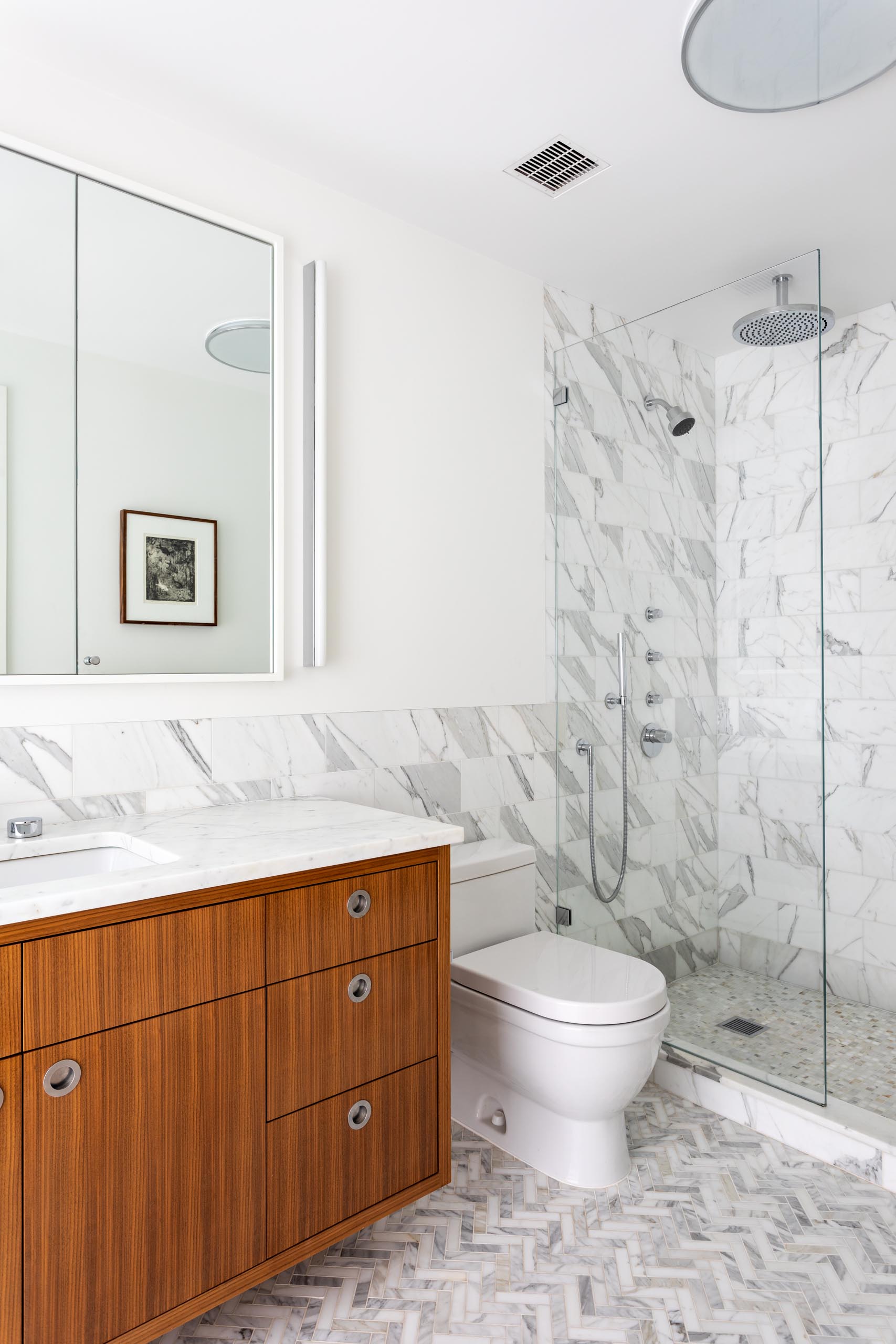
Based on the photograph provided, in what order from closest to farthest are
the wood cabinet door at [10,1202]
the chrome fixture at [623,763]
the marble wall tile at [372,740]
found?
the wood cabinet door at [10,1202] → the marble wall tile at [372,740] → the chrome fixture at [623,763]

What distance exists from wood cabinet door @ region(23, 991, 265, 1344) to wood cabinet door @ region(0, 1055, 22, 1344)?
0.01 m

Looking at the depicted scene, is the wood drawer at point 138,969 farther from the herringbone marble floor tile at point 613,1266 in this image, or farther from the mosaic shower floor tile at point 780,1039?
the mosaic shower floor tile at point 780,1039

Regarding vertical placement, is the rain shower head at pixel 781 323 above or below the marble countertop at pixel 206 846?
above

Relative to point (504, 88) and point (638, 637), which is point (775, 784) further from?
point (504, 88)

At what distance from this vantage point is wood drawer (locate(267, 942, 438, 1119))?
1461 mm

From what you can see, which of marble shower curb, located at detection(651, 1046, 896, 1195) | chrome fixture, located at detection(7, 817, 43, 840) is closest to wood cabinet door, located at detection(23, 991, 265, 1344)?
chrome fixture, located at detection(7, 817, 43, 840)

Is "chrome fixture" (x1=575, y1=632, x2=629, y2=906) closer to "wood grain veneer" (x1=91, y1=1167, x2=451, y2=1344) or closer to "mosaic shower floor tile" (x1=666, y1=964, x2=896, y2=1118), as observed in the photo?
"mosaic shower floor tile" (x1=666, y1=964, x2=896, y2=1118)

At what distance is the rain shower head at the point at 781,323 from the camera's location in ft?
6.85

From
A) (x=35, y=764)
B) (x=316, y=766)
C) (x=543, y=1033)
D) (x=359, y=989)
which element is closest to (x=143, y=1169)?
(x=359, y=989)

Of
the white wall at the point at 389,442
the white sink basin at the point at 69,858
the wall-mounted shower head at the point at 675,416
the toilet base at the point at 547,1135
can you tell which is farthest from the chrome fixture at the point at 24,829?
the wall-mounted shower head at the point at 675,416

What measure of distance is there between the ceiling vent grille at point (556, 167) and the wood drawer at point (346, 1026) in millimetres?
1886

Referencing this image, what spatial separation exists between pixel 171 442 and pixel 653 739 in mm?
1538

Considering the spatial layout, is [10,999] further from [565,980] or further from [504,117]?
[504,117]

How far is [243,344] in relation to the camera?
6.63 feet
